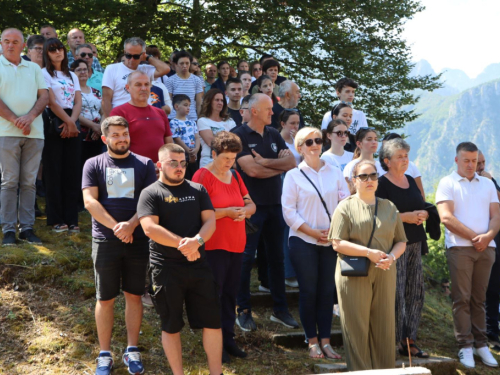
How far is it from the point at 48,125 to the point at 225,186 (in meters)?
2.78

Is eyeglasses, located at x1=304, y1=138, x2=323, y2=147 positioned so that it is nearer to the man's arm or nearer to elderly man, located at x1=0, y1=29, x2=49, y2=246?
the man's arm

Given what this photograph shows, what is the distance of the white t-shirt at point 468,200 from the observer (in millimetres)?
6109

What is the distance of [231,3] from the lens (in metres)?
13.6

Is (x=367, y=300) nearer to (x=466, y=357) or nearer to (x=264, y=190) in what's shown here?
(x=264, y=190)

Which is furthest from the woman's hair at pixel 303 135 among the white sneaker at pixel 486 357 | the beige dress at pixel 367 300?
the white sneaker at pixel 486 357

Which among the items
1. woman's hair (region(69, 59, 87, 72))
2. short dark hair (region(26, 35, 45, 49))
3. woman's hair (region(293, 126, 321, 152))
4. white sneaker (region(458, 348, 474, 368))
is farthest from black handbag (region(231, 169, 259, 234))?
short dark hair (region(26, 35, 45, 49))

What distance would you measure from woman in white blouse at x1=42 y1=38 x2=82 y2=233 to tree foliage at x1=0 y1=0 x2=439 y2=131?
6242 millimetres

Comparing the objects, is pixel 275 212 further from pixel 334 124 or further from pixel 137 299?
pixel 137 299

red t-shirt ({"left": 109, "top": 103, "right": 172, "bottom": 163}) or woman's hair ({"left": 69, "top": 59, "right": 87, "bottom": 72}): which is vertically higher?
woman's hair ({"left": 69, "top": 59, "right": 87, "bottom": 72})

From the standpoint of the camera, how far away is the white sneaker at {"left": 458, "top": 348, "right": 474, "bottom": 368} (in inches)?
231

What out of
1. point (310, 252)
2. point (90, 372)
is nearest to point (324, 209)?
point (310, 252)

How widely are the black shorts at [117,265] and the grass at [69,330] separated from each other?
2.36ft

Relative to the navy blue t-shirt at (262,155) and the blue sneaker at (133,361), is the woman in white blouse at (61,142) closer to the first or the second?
the navy blue t-shirt at (262,155)

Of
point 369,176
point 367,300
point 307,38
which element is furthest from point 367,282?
point 307,38
